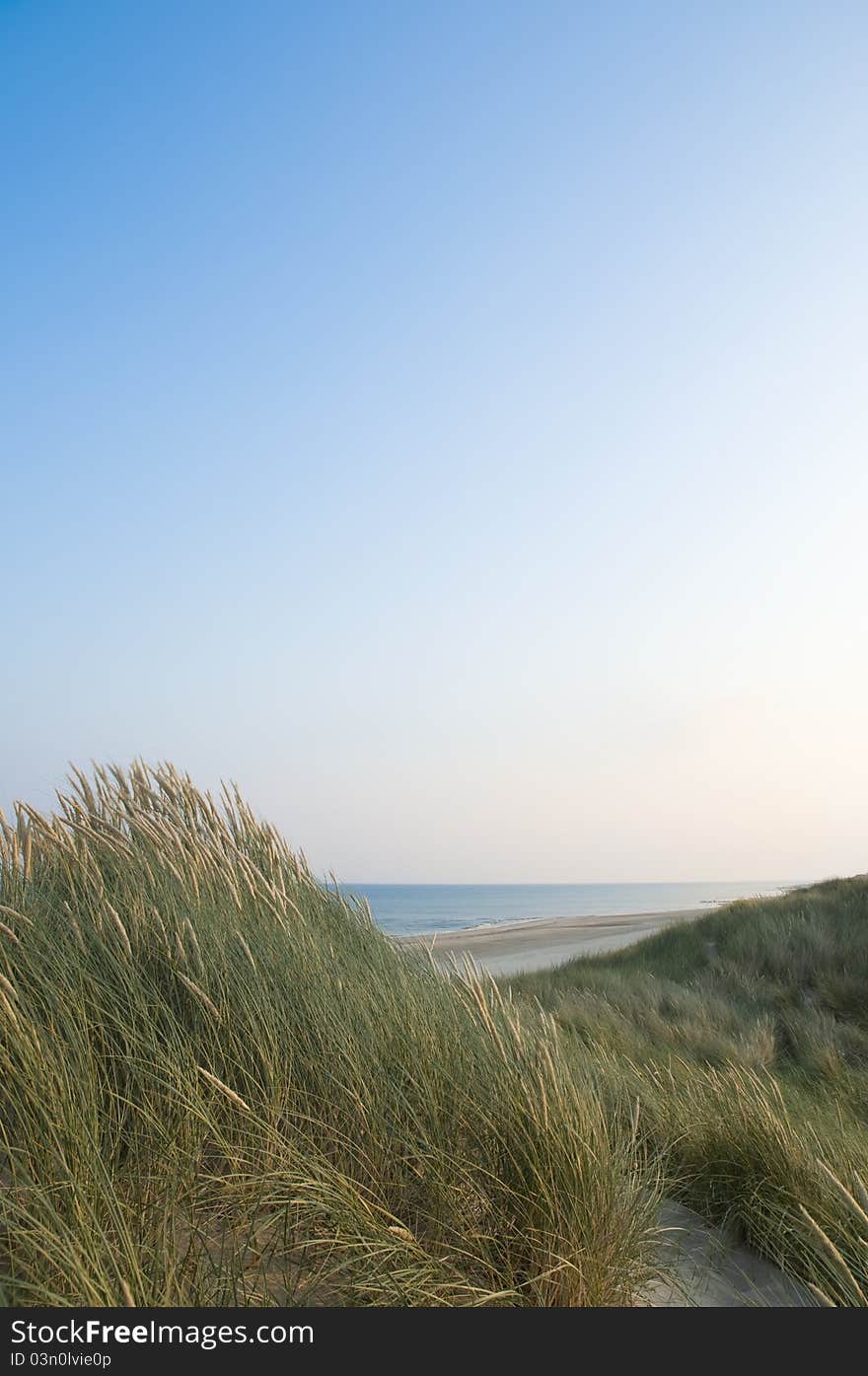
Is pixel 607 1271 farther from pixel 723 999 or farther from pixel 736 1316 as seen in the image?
pixel 723 999

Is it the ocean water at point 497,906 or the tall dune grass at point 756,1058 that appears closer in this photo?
the tall dune grass at point 756,1058

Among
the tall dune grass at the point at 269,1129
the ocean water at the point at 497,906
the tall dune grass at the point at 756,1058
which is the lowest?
the ocean water at the point at 497,906

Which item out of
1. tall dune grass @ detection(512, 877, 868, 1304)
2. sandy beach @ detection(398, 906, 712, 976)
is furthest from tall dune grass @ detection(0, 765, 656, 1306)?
sandy beach @ detection(398, 906, 712, 976)

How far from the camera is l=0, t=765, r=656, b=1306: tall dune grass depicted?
1988 mm

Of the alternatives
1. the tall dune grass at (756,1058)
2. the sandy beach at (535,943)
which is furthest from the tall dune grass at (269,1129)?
the sandy beach at (535,943)

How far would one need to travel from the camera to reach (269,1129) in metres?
2.30

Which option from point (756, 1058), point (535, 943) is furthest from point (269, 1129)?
point (535, 943)

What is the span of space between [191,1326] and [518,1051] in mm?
1329

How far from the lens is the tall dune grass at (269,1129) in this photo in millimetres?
1988

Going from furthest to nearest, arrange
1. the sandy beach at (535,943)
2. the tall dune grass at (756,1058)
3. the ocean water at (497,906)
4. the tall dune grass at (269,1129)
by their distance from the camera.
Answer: the ocean water at (497,906) < the sandy beach at (535,943) < the tall dune grass at (756,1058) < the tall dune grass at (269,1129)

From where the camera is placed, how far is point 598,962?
14.2 meters

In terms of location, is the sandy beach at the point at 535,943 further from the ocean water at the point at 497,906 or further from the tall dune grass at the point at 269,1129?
the tall dune grass at the point at 269,1129

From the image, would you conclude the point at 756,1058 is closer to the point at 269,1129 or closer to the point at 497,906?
the point at 269,1129

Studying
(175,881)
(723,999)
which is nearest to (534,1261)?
(175,881)
